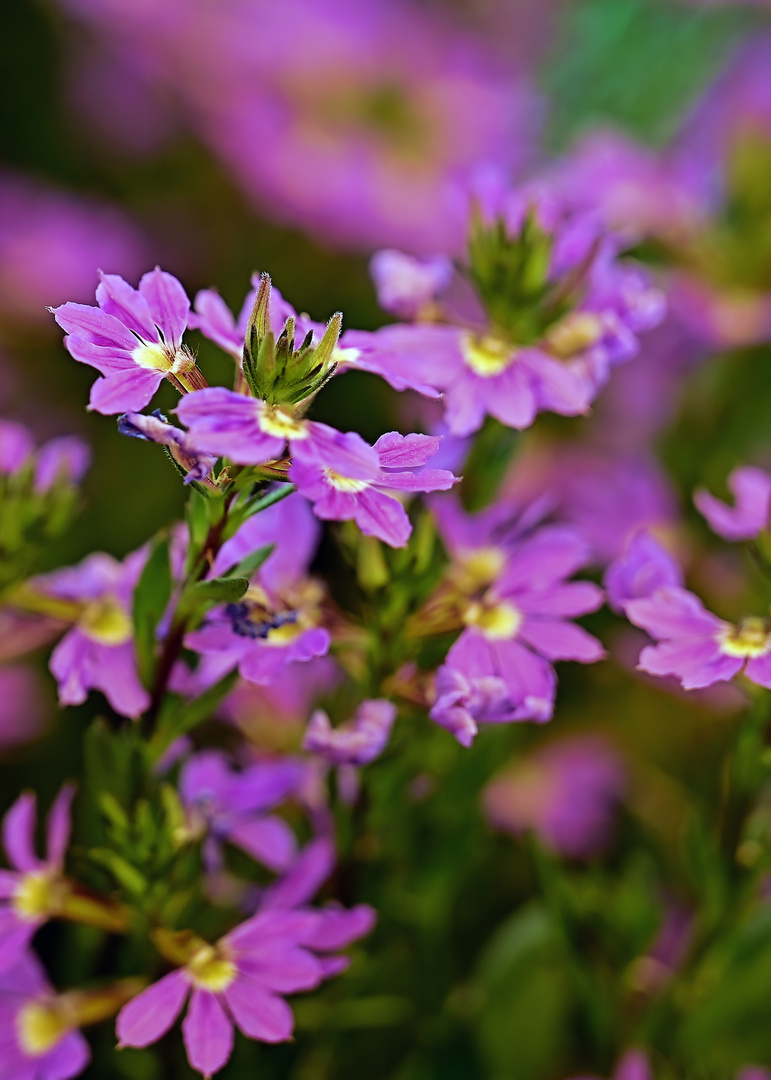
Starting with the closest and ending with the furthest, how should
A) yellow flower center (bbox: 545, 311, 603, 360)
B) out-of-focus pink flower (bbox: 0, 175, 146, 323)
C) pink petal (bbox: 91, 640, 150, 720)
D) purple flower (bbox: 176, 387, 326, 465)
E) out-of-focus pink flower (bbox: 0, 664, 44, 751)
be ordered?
purple flower (bbox: 176, 387, 326, 465) < pink petal (bbox: 91, 640, 150, 720) < yellow flower center (bbox: 545, 311, 603, 360) < out-of-focus pink flower (bbox: 0, 664, 44, 751) < out-of-focus pink flower (bbox: 0, 175, 146, 323)

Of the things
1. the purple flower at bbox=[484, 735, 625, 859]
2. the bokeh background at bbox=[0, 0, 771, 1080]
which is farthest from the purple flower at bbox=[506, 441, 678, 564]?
the purple flower at bbox=[484, 735, 625, 859]

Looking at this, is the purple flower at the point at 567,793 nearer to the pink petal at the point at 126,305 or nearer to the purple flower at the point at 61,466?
the purple flower at the point at 61,466

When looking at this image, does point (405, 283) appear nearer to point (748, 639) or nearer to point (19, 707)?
point (748, 639)

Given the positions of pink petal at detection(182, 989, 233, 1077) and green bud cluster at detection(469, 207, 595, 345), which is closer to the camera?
pink petal at detection(182, 989, 233, 1077)

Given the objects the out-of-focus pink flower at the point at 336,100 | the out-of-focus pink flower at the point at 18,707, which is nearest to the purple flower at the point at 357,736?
the out-of-focus pink flower at the point at 18,707

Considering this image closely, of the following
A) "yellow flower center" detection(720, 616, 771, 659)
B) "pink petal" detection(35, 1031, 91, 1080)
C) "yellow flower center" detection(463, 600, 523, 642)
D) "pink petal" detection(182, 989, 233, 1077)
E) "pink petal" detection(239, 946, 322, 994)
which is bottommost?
"pink petal" detection(35, 1031, 91, 1080)

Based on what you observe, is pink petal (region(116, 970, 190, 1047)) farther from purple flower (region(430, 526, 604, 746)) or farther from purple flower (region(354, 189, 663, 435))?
purple flower (region(354, 189, 663, 435))

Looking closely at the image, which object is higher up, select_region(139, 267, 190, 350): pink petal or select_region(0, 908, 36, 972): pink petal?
select_region(139, 267, 190, 350): pink petal
